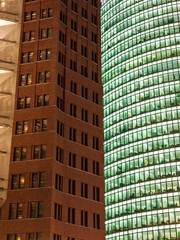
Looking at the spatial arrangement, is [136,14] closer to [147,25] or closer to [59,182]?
[147,25]

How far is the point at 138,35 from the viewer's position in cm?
14512

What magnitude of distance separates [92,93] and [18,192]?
2406 cm

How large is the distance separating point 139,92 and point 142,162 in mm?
23824

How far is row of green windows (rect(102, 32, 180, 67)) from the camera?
136625 mm

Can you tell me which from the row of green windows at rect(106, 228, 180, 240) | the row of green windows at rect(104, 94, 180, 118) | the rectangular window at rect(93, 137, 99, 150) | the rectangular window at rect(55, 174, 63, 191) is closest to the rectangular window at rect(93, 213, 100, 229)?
the rectangular window at rect(55, 174, 63, 191)

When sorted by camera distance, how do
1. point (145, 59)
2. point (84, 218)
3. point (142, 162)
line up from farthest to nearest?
point (145, 59)
point (142, 162)
point (84, 218)

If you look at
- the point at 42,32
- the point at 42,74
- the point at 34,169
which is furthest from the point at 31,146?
the point at 42,32

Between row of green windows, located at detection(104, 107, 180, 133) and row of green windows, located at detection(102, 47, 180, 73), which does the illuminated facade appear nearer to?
row of green windows, located at detection(104, 107, 180, 133)

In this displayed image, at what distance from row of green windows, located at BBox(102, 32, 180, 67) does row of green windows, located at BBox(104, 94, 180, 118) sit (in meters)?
16.7

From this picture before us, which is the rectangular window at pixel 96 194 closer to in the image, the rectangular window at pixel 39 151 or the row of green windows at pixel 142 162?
the rectangular window at pixel 39 151

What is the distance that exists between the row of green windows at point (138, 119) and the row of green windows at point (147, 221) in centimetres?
2811

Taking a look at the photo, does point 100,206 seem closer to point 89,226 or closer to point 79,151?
point 89,226

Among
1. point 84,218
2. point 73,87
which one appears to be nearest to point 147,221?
point 84,218

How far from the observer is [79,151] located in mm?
70812
